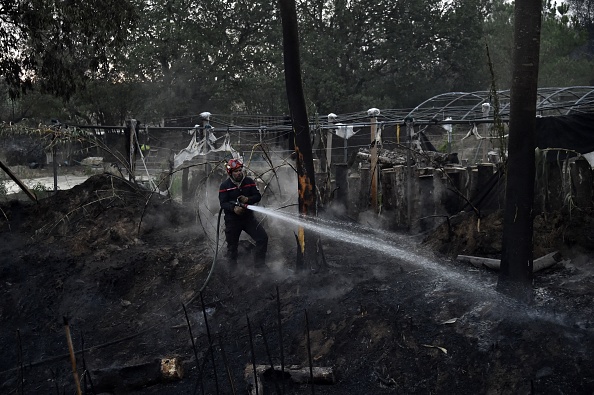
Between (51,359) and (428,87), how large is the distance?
28610 millimetres

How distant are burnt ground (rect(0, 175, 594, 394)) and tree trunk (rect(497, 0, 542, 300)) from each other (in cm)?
38

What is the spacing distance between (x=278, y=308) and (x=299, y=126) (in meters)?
3.67

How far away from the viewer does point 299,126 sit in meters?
8.49

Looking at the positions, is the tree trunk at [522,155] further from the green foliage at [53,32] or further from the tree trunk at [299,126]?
the green foliage at [53,32]

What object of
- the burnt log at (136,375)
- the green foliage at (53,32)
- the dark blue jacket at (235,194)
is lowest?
the burnt log at (136,375)

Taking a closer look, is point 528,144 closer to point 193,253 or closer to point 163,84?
point 193,253

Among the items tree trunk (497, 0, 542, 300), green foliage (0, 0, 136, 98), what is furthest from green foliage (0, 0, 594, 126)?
tree trunk (497, 0, 542, 300)

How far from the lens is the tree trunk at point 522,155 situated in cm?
604

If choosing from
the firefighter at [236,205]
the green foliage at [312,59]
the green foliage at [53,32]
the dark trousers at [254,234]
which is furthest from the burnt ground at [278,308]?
the green foliage at [312,59]

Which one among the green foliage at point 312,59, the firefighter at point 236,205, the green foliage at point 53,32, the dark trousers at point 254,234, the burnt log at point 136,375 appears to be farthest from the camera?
the green foliage at point 312,59

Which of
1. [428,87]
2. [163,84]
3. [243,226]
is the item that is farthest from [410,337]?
[428,87]

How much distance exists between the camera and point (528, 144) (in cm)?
614

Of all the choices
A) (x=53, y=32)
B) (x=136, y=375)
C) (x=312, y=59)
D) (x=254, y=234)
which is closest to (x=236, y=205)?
(x=254, y=234)

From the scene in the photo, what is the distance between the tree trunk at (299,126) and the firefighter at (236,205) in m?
0.97
